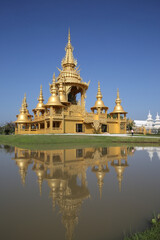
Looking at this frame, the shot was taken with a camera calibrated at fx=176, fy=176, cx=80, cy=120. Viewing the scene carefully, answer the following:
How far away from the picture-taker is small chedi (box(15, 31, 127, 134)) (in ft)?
106

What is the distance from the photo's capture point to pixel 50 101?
106ft

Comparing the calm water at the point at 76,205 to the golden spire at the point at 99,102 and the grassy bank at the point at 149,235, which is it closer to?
the grassy bank at the point at 149,235

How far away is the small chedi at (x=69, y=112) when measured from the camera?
106 ft

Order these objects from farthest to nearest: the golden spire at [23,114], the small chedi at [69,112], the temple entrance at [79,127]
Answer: the golden spire at [23,114]
the temple entrance at [79,127]
the small chedi at [69,112]

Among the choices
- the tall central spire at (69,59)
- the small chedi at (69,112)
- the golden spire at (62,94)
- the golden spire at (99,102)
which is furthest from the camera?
the tall central spire at (69,59)

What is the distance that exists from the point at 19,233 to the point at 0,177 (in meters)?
3.92

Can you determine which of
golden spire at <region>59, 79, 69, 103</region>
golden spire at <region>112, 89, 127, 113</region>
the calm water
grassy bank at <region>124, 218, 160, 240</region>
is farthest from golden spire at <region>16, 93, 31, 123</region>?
grassy bank at <region>124, 218, 160, 240</region>

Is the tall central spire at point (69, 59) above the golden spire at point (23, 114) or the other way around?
above

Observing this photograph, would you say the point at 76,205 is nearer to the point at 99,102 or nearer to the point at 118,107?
the point at 99,102

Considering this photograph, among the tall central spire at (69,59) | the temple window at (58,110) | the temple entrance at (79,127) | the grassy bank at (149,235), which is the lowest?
the grassy bank at (149,235)

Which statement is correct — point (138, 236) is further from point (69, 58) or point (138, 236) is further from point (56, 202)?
point (69, 58)

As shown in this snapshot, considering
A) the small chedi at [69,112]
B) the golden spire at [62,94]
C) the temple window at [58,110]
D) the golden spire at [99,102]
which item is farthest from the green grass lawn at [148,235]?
the golden spire at [99,102]

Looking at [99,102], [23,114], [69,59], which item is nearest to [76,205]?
[99,102]

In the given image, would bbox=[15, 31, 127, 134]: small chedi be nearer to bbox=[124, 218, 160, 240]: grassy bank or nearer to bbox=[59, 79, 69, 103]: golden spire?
bbox=[59, 79, 69, 103]: golden spire
